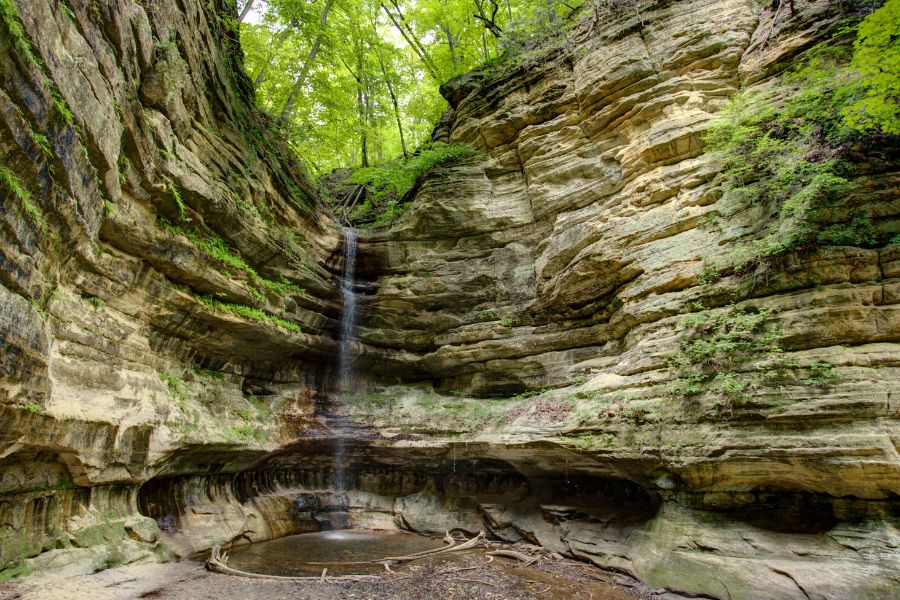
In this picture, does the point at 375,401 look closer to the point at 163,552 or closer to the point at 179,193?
the point at 163,552

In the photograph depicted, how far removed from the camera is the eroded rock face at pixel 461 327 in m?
6.76

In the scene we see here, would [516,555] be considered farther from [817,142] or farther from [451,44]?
[451,44]

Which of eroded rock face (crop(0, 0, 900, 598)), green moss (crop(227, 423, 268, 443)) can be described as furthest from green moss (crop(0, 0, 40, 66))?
green moss (crop(227, 423, 268, 443))

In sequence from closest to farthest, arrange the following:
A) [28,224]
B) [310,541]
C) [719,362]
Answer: [28,224] < [719,362] < [310,541]

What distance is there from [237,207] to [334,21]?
38.7ft

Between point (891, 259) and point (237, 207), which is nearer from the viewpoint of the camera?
point (891, 259)

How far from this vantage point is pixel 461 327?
15.1 meters

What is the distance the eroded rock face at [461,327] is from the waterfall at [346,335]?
1.24ft

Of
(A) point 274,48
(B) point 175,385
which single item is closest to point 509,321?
(B) point 175,385

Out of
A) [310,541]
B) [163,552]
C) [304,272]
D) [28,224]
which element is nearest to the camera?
[28,224]

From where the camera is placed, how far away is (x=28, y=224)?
565 cm

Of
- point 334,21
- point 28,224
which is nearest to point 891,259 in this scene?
point 28,224

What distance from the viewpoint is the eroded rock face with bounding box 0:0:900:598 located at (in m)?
6.76

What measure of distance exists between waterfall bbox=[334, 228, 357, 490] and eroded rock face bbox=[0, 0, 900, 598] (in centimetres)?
38
